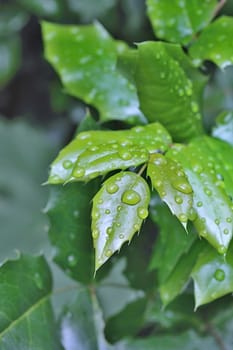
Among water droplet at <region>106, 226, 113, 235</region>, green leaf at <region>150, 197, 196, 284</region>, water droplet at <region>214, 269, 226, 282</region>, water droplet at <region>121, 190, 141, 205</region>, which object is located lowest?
green leaf at <region>150, 197, 196, 284</region>

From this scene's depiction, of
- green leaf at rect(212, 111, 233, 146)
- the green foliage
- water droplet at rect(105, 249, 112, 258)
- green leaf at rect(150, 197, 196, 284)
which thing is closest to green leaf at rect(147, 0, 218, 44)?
the green foliage

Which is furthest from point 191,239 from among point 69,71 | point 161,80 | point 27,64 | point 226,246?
point 27,64

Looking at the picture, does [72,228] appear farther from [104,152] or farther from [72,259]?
[104,152]

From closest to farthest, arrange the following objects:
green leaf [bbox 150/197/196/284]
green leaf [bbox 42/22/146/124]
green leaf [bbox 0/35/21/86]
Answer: green leaf [bbox 150/197/196/284] < green leaf [bbox 42/22/146/124] < green leaf [bbox 0/35/21/86]

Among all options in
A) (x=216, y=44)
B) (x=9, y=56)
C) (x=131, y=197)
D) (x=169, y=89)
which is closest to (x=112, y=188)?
(x=131, y=197)

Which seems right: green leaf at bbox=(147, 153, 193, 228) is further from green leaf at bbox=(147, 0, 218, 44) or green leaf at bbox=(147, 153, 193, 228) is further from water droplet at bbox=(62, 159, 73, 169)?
green leaf at bbox=(147, 0, 218, 44)

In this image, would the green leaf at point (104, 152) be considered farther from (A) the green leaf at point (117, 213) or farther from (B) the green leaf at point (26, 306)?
(B) the green leaf at point (26, 306)

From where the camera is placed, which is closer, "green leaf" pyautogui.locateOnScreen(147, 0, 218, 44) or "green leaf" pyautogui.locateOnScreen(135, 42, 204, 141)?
"green leaf" pyautogui.locateOnScreen(135, 42, 204, 141)
